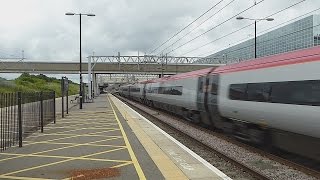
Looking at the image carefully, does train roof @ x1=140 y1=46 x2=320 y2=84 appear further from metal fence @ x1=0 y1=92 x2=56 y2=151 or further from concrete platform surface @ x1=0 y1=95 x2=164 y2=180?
metal fence @ x1=0 y1=92 x2=56 y2=151

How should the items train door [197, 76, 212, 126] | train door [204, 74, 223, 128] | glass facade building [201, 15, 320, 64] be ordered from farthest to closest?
glass facade building [201, 15, 320, 64], train door [197, 76, 212, 126], train door [204, 74, 223, 128]

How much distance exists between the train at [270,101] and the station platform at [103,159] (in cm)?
223

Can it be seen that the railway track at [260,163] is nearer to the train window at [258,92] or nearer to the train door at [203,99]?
the train window at [258,92]

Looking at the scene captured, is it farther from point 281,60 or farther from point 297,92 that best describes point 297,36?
point 297,92

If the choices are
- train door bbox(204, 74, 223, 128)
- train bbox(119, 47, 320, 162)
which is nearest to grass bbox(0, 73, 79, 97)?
train door bbox(204, 74, 223, 128)

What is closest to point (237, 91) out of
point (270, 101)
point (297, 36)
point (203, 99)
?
point (270, 101)

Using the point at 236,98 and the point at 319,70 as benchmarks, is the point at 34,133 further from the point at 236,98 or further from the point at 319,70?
the point at 319,70

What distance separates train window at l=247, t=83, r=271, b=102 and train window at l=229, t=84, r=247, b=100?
1.40ft

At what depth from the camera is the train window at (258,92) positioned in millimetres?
12359

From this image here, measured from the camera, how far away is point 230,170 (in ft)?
33.6

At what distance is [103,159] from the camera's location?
442 inches

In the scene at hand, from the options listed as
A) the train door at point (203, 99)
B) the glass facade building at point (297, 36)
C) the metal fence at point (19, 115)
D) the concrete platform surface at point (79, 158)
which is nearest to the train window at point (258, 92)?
the concrete platform surface at point (79, 158)

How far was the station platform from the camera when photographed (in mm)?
9320

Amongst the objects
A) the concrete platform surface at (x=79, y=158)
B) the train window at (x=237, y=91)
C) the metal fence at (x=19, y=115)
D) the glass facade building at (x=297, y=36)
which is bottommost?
the concrete platform surface at (x=79, y=158)
